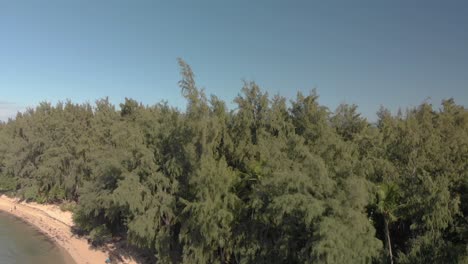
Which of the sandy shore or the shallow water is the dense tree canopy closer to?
the sandy shore

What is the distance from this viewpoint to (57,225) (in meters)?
43.2

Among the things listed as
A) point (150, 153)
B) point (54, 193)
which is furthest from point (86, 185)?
point (54, 193)

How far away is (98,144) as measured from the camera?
134 feet

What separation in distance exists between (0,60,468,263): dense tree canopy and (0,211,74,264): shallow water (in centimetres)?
506

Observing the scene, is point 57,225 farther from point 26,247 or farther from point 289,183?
point 289,183

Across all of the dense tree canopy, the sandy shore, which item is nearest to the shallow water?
the sandy shore

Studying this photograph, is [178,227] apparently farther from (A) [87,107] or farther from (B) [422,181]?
(A) [87,107]

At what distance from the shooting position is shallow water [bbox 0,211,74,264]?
33.3m

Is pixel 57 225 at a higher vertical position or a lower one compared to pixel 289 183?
lower

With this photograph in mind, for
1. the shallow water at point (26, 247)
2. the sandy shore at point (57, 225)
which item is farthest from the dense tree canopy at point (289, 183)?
the shallow water at point (26, 247)

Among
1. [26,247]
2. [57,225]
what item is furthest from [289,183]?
[57,225]

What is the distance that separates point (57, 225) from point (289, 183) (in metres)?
36.1

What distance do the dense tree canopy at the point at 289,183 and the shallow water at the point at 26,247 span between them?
16.6 ft

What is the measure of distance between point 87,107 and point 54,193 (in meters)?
12.8
